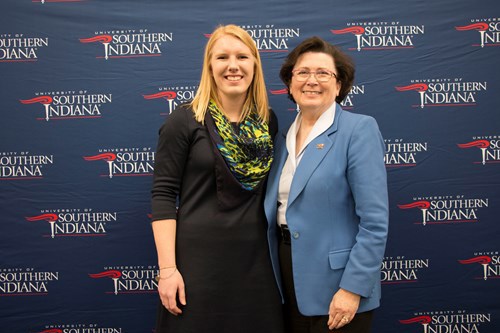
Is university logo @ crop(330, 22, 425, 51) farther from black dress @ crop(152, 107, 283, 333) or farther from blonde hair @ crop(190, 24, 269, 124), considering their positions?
black dress @ crop(152, 107, 283, 333)

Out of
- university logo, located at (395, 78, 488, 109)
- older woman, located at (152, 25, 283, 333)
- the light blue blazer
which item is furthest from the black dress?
university logo, located at (395, 78, 488, 109)

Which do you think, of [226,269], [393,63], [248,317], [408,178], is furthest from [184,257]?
[393,63]

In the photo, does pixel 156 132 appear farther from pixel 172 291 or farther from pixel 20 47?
pixel 172 291

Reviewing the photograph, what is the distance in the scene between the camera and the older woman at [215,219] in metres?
1.42

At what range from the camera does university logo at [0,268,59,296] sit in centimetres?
217

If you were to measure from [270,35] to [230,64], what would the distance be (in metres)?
0.74

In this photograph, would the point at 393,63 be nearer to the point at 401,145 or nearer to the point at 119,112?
the point at 401,145

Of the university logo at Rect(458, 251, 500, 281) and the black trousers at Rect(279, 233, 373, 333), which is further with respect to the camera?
the university logo at Rect(458, 251, 500, 281)

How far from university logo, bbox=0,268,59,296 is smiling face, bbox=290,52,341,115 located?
166 centimetres

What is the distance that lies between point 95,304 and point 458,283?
1975 mm

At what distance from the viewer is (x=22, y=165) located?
2139mm

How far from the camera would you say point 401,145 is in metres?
2.13

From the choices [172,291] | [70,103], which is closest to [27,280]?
[70,103]

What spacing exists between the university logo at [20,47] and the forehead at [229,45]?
1150 millimetres
